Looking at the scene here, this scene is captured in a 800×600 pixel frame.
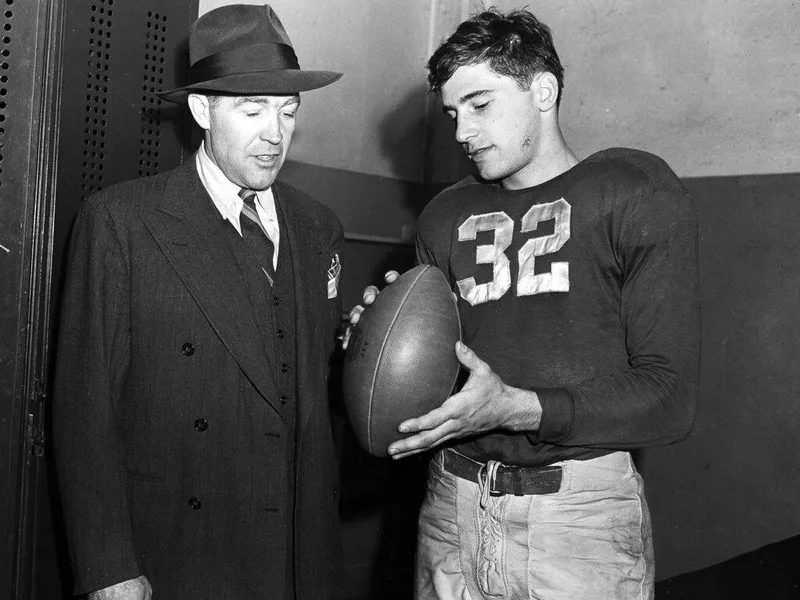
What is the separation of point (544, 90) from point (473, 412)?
819 millimetres

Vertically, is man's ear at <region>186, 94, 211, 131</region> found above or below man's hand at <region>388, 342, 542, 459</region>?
above

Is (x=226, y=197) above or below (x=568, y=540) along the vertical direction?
above

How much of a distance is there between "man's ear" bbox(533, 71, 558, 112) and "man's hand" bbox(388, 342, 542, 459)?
67 cm

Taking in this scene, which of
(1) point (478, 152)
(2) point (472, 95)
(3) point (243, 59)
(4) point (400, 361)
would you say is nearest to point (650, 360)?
(4) point (400, 361)

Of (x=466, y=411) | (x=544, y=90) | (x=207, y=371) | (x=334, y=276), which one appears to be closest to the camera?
(x=466, y=411)

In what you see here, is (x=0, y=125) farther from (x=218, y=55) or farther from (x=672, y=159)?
(x=672, y=159)

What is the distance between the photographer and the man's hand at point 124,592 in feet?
5.57

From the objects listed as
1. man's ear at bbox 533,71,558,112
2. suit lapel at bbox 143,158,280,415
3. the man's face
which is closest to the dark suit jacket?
suit lapel at bbox 143,158,280,415

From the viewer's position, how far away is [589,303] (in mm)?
1786

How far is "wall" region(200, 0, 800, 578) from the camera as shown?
2.79m

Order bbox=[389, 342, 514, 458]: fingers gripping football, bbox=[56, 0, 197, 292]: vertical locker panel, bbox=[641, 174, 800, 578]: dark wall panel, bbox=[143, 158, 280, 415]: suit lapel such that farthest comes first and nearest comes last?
bbox=[641, 174, 800, 578]: dark wall panel → bbox=[56, 0, 197, 292]: vertical locker panel → bbox=[143, 158, 280, 415]: suit lapel → bbox=[389, 342, 514, 458]: fingers gripping football

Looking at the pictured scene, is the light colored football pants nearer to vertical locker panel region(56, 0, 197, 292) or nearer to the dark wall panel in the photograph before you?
the dark wall panel

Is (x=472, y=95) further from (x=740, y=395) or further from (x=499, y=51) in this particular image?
(x=740, y=395)

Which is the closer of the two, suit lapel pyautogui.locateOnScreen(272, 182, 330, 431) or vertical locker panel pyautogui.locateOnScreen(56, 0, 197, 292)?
suit lapel pyautogui.locateOnScreen(272, 182, 330, 431)
